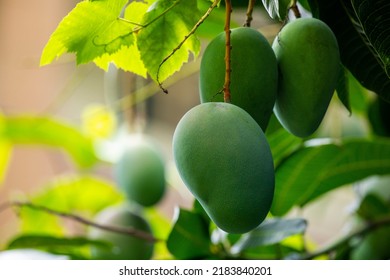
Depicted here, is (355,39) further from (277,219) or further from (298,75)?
(277,219)

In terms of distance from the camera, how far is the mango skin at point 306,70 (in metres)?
0.40

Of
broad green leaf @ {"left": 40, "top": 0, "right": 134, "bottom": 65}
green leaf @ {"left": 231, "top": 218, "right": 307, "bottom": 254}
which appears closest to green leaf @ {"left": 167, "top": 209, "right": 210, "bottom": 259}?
green leaf @ {"left": 231, "top": 218, "right": 307, "bottom": 254}

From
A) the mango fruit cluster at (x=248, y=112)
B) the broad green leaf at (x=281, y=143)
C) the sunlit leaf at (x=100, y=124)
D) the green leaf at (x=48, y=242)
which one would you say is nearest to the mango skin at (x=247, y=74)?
the mango fruit cluster at (x=248, y=112)

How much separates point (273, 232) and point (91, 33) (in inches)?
12.0

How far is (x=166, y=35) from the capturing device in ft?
1.41

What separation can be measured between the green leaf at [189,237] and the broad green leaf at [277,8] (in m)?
0.29

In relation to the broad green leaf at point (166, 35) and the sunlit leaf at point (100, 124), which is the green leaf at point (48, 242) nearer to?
the broad green leaf at point (166, 35)

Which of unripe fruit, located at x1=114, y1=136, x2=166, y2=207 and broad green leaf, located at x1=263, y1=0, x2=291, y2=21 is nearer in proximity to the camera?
broad green leaf, located at x1=263, y1=0, x2=291, y2=21

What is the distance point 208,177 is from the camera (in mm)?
350

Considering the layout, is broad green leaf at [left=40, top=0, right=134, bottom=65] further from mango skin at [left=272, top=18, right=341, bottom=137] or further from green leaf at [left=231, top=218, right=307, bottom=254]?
green leaf at [left=231, top=218, right=307, bottom=254]

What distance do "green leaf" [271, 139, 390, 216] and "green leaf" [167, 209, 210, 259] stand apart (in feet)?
0.25

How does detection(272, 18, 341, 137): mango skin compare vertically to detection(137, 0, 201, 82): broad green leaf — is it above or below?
below

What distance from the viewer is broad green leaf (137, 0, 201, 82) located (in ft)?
1.38

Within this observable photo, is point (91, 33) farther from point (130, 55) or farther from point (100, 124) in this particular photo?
point (100, 124)
